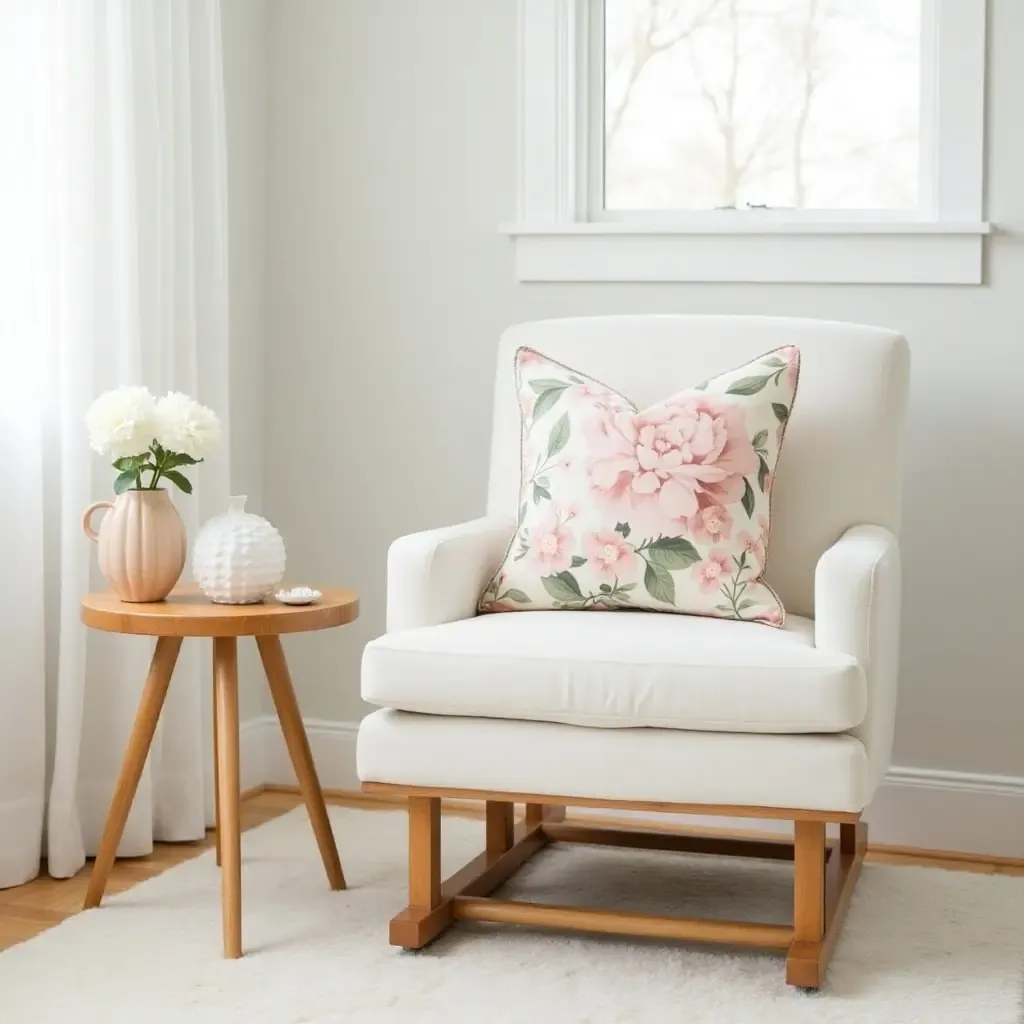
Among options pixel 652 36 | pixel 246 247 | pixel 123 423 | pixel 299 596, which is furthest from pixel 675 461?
pixel 246 247

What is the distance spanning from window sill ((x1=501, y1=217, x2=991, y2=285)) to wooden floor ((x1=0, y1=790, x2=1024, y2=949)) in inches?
43.7

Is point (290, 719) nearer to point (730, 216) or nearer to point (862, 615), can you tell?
point (862, 615)

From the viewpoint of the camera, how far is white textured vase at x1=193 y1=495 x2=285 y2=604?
237 cm

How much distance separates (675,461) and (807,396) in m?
0.39

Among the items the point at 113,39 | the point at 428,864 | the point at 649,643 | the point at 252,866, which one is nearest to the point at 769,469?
the point at 649,643

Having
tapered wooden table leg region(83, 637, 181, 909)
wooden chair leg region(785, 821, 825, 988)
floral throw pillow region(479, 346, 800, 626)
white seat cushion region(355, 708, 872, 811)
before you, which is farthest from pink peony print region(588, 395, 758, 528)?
tapered wooden table leg region(83, 637, 181, 909)

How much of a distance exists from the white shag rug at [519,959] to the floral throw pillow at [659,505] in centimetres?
53

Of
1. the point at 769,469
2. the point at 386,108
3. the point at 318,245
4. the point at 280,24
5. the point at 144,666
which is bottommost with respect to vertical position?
the point at 144,666

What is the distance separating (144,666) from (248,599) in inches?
21.1

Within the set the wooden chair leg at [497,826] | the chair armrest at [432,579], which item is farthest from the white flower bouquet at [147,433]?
the wooden chair leg at [497,826]

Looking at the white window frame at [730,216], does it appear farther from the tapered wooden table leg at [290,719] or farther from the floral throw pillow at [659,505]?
the tapered wooden table leg at [290,719]

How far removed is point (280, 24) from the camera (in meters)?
3.31

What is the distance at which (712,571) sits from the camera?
2.35m

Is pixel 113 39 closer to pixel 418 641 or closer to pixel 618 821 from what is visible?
pixel 418 641
